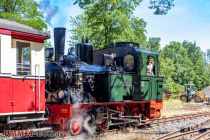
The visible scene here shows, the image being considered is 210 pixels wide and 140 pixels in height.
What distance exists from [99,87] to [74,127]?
88.8 inches

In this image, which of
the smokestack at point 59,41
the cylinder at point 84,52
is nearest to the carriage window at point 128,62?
the cylinder at point 84,52

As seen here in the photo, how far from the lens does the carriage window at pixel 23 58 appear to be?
10.1 m

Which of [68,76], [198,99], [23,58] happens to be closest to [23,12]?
[68,76]

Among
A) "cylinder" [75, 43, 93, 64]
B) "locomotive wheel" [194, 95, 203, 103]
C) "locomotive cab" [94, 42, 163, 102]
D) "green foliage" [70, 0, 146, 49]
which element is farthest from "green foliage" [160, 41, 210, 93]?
"cylinder" [75, 43, 93, 64]

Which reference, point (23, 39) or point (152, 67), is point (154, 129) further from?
point (23, 39)

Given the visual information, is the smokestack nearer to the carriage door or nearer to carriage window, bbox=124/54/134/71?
carriage window, bbox=124/54/134/71

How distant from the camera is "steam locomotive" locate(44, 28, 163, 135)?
487 inches

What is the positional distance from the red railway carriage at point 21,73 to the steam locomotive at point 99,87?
1.55 meters

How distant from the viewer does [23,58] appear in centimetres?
1025

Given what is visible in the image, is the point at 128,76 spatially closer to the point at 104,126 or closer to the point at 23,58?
the point at 104,126

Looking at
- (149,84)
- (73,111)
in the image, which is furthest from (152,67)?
(73,111)

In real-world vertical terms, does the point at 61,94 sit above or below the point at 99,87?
below

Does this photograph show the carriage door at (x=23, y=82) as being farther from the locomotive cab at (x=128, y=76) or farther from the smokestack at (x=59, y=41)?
the locomotive cab at (x=128, y=76)

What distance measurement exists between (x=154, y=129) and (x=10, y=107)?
7.06 metres
